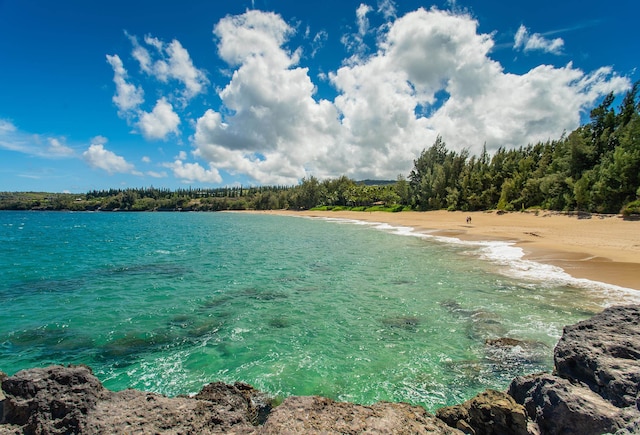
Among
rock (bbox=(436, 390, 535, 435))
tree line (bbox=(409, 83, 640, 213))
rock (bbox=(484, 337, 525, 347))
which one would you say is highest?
tree line (bbox=(409, 83, 640, 213))

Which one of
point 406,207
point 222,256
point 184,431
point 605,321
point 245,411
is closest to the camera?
point 184,431

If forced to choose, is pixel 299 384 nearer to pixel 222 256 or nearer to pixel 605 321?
pixel 605 321

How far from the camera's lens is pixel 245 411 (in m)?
5.81

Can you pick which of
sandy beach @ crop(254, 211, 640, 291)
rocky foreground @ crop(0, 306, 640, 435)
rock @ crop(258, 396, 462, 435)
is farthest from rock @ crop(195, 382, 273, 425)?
sandy beach @ crop(254, 211, 640, 291)

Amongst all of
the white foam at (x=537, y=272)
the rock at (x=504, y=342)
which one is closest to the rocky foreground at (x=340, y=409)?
the rock at (x=504, y=342)

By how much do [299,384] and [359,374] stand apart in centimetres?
175

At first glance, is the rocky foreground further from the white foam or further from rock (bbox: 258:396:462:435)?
the white foam

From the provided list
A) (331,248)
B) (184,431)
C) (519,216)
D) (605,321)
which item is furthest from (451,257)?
(519,216)

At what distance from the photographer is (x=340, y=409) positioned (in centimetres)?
527

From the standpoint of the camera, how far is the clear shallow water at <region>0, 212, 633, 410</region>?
28.2 ft

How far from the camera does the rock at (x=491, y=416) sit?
5188mm

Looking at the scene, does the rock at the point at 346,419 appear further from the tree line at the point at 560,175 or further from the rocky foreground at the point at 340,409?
the tree line at the point at 560,175

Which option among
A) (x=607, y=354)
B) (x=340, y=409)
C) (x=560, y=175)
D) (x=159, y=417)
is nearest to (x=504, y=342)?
(x=607, y=354)

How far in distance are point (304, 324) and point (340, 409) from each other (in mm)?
7184
